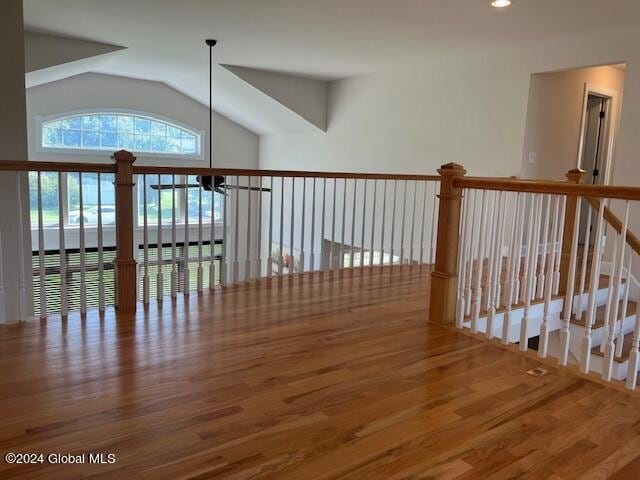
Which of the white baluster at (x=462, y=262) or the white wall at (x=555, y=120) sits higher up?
the white wall at (x=555, y=120)

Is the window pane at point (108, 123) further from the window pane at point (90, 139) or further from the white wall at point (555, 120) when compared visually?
the white wall at point (555, 120)

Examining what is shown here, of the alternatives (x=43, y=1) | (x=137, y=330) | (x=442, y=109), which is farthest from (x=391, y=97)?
(x=137, y=330)

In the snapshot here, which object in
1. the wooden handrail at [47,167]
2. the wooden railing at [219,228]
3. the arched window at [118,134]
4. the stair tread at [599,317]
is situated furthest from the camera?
the arched window at [118,134]

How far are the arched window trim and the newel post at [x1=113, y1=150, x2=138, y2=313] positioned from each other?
6384 millimetres

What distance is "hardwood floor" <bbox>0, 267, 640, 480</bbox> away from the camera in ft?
5.59

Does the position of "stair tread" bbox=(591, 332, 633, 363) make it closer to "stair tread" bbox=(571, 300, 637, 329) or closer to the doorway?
"stair tread" bbox=(571, 300, 637, 329)

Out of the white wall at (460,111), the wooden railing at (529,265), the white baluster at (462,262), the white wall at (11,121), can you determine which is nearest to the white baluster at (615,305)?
the wooden railing at (529,265)

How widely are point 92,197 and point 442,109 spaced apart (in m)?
6.46

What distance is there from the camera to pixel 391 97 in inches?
287

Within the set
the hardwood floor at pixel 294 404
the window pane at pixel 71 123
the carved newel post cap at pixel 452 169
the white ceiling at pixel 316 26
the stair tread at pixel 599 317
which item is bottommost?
the stair tread at pixel 599 317

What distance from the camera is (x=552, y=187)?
2.51 metres

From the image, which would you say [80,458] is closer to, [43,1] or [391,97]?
[43,1]

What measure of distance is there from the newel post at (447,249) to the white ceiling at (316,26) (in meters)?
2.09

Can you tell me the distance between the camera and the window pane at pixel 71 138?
28.5 feet
